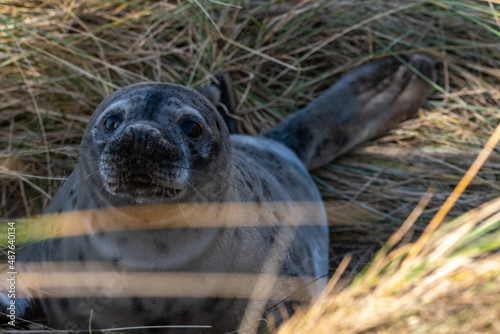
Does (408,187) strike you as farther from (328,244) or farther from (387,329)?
(387,329)

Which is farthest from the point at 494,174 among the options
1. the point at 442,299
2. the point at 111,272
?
the point at 111,272

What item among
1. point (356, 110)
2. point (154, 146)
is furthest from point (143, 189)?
point (356, 110)

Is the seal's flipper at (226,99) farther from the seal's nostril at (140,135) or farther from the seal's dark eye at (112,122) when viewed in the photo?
the seal's nostril at (140,135)

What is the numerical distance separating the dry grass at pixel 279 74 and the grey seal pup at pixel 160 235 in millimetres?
775

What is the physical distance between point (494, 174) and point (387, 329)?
246 cm

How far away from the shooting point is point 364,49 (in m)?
4.54

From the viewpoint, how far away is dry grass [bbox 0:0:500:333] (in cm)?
360

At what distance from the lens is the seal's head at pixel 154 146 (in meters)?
1.95

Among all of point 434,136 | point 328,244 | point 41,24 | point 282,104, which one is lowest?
point 328,244

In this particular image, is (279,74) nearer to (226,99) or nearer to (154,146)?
(226,99)

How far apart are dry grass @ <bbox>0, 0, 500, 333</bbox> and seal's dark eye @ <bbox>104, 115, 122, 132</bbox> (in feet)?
3.30

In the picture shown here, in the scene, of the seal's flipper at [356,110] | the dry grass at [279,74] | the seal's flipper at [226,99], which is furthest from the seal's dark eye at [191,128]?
→ the seal's flipper at [356,110]

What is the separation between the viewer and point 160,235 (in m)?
2.12

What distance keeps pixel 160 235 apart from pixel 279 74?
8.08ft
